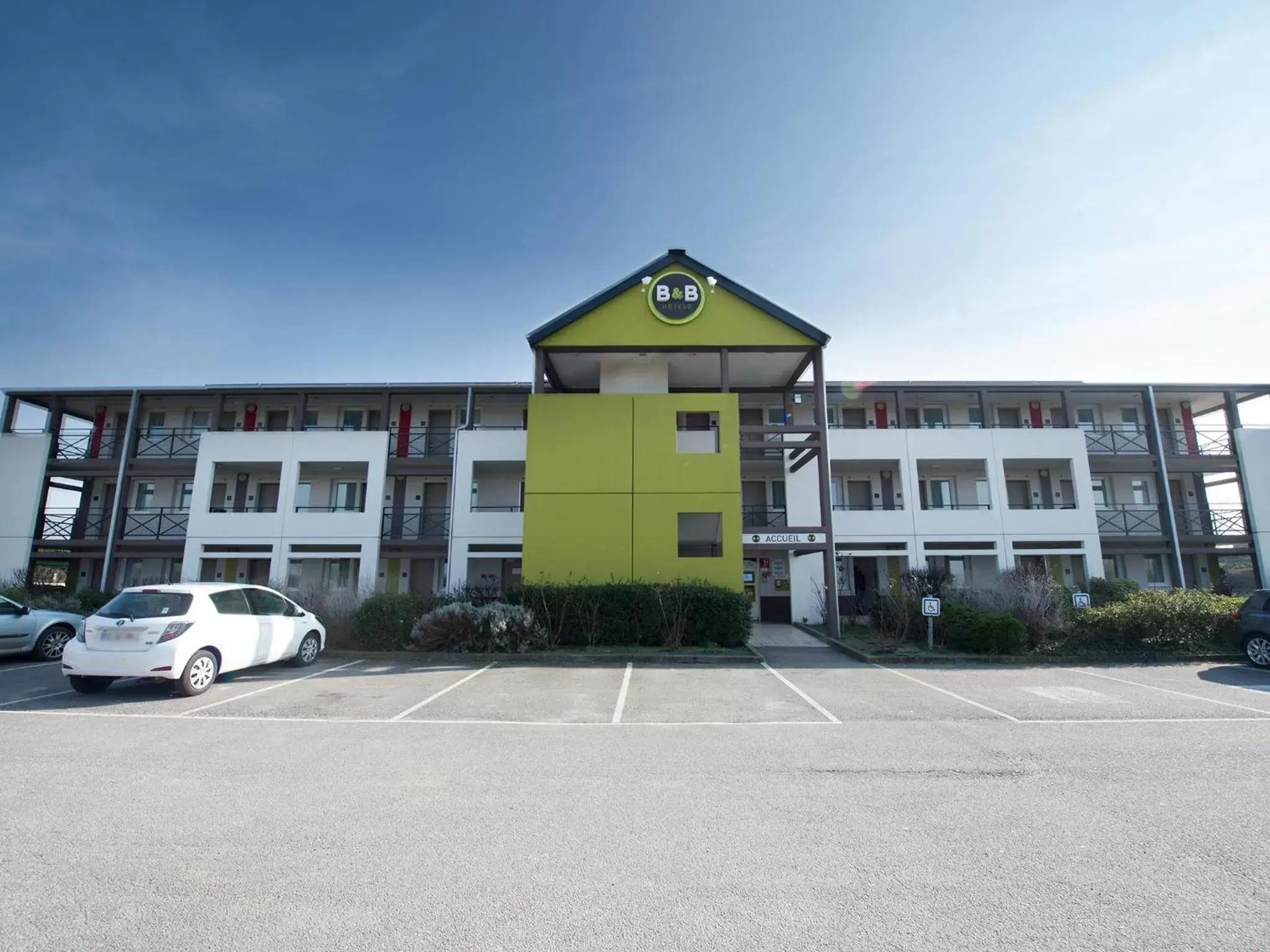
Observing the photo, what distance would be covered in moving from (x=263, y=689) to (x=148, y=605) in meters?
1.91

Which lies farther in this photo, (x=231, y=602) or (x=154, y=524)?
(x=154, y=524)

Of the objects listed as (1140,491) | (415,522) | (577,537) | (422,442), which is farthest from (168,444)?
(1140,491)

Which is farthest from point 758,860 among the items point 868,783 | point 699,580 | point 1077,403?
point 1077,403

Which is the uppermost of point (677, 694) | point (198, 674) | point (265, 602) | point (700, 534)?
point (700, 534)

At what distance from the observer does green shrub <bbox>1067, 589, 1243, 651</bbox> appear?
42.2ft

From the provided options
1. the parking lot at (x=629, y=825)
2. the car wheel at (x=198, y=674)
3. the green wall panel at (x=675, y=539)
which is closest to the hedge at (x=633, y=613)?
the green wall panel at (x=675, y=539)

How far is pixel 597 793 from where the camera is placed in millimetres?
4840

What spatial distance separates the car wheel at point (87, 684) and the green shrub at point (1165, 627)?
17063mm

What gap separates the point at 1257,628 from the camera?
11.5 m

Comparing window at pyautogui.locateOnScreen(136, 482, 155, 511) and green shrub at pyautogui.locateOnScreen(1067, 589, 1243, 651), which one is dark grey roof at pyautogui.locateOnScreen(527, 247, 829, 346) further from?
window at pyautogui.locateOnScreen(136, 482, 155, 511)

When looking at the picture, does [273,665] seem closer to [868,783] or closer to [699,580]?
[699,580]

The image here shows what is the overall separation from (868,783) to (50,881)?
5318 mm

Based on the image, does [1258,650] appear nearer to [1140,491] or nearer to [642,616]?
[642,616]

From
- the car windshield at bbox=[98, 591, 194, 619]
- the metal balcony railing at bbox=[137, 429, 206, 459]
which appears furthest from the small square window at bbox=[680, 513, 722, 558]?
the metal balcony railing at bbox=[137, 429, 206, 459]
